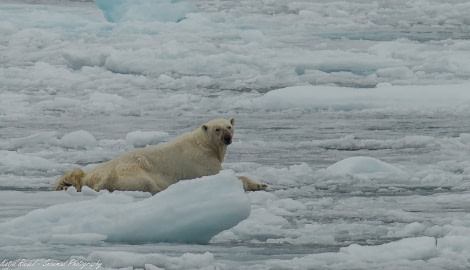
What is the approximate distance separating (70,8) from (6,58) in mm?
7050

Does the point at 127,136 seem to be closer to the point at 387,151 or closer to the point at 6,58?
Result: the point at 387,151

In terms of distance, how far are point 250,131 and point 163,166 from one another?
7.70 feet

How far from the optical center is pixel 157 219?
415 cm

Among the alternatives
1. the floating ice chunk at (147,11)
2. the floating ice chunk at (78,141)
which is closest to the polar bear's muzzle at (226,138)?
the floating ice chunk at (78,141)

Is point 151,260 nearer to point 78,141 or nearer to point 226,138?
point 226,138

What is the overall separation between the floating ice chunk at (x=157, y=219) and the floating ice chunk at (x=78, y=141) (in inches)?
101

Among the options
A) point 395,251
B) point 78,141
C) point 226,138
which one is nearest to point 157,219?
point 395,251

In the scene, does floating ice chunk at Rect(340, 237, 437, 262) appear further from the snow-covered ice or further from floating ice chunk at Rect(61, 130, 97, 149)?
floating ice chunk at Rect(61, 130, 97, 149)

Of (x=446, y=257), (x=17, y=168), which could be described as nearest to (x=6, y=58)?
(x=17, y=168)

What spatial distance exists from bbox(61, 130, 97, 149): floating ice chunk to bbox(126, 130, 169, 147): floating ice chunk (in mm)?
243

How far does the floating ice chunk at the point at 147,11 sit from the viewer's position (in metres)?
14.9

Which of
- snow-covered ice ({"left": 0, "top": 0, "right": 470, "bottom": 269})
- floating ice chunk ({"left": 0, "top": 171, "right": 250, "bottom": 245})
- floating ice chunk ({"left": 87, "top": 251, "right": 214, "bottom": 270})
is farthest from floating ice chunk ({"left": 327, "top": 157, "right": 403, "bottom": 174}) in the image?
floating ice chunk ({"left": 87, "top": 251, "right": 214, "bottom": 270})

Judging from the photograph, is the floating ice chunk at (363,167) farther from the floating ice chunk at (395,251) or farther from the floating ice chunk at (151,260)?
the floating ice chunk at (151,260)

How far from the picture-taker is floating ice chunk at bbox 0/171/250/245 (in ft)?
13.5
